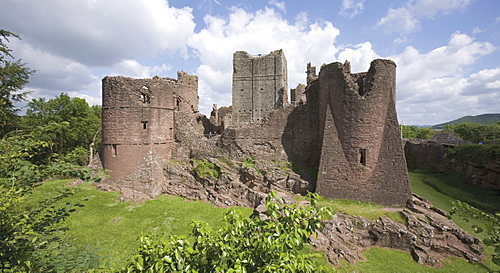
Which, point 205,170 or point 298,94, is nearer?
point 205,170

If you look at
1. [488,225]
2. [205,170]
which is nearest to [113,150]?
[205,170]

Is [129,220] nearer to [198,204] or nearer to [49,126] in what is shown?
[198,204]

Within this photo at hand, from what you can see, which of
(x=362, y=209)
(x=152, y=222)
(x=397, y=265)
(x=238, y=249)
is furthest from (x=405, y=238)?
(x=152, y=222)

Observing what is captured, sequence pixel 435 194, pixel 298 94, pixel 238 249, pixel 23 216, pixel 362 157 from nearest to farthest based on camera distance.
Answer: pixel 238 249, pixel 23 216, pixel 362 157, pixel 435 194, pixel 298 94

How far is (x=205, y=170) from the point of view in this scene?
1609 centimetres

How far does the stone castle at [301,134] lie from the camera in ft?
42.1

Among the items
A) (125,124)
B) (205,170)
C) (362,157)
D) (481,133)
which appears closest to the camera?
(362,157)

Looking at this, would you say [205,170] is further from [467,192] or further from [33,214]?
[467,192]

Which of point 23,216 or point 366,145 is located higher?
point 366,145

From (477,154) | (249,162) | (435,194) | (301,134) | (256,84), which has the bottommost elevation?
(435,194)

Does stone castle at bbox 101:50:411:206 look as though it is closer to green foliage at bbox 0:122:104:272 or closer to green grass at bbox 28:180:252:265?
green grass at bbox 28:180:252:265

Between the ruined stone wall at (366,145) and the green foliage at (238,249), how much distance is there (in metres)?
10.4

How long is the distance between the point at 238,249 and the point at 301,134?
43.9 feet

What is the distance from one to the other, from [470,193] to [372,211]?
12.8m
